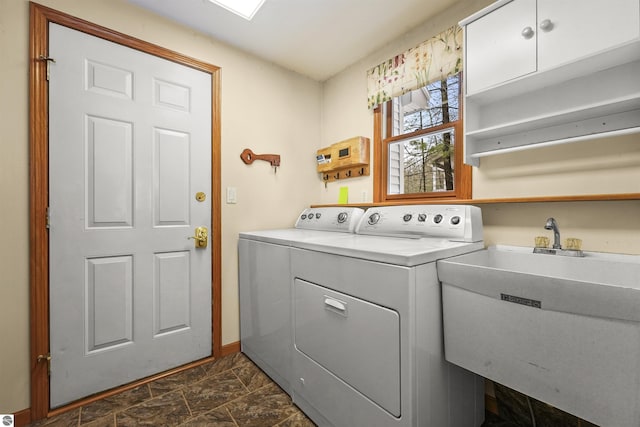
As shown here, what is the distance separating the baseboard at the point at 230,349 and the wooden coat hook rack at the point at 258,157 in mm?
1449

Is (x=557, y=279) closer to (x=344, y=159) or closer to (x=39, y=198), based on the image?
(x=344, y=159)

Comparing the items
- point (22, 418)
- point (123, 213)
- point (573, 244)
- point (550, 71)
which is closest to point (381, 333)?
point (573, 244)

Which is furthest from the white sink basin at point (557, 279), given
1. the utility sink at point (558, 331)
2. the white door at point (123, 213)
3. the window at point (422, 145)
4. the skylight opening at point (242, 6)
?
the skylight opening at point (242, 6)

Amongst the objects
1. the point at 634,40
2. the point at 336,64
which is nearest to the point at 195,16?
the point at 336,64

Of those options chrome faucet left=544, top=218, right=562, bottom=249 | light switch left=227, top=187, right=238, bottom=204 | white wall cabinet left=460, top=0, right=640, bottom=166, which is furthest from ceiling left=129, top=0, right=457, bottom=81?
chrome faucet left=544, top=218, right=562, bottom=249

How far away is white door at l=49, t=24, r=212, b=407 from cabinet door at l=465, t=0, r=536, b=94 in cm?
175

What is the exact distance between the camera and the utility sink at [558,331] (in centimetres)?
78

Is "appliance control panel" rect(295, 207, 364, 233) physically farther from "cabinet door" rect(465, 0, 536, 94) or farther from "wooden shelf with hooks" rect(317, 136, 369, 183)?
"cabinet door" rect(465, 0, 536, 94)

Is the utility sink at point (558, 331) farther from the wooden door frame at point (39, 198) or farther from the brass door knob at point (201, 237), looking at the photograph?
the wooden door frame at point (39, 198)

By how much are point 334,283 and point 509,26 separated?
146 cm

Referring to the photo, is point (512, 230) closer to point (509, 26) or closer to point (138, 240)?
point (509, 26)

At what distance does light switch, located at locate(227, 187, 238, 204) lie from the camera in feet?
7.15

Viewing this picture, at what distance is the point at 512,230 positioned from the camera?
1.52 meters

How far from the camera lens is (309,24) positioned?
6.43ft
